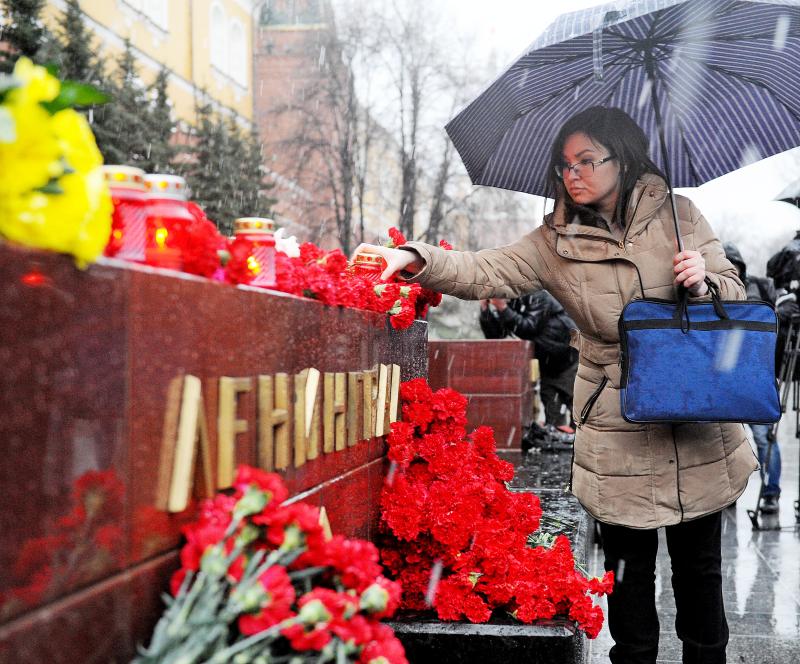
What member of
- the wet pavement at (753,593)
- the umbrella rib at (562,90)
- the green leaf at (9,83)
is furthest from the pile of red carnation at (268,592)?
the wet pavement at (753,593)

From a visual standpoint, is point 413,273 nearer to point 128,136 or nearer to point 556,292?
point 556,292

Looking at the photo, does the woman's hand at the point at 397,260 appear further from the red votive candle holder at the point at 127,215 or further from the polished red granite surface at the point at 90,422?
the red votive candle holder at the point at 127,215

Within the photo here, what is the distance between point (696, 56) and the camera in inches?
132

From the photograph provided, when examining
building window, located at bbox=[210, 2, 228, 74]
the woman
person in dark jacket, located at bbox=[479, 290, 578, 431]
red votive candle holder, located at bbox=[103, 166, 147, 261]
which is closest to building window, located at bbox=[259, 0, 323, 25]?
building window, located at bbox=[210, 2, 228, 74]

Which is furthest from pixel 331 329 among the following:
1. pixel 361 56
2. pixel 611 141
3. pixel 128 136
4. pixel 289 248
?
pixel 361 56

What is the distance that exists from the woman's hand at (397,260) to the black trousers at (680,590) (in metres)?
1.13

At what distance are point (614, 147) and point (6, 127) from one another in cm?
219

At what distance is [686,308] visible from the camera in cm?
279

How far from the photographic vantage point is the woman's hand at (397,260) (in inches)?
119

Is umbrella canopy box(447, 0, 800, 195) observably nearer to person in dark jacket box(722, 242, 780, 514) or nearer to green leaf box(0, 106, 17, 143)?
green leaf box(0, 106, 17, 143)

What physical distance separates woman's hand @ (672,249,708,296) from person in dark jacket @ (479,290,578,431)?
598 cm

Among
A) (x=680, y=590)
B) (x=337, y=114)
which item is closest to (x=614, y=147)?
(x=680, y=590)

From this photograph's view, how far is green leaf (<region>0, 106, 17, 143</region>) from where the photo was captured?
125cm

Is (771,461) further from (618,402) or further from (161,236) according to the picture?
(161,236)
